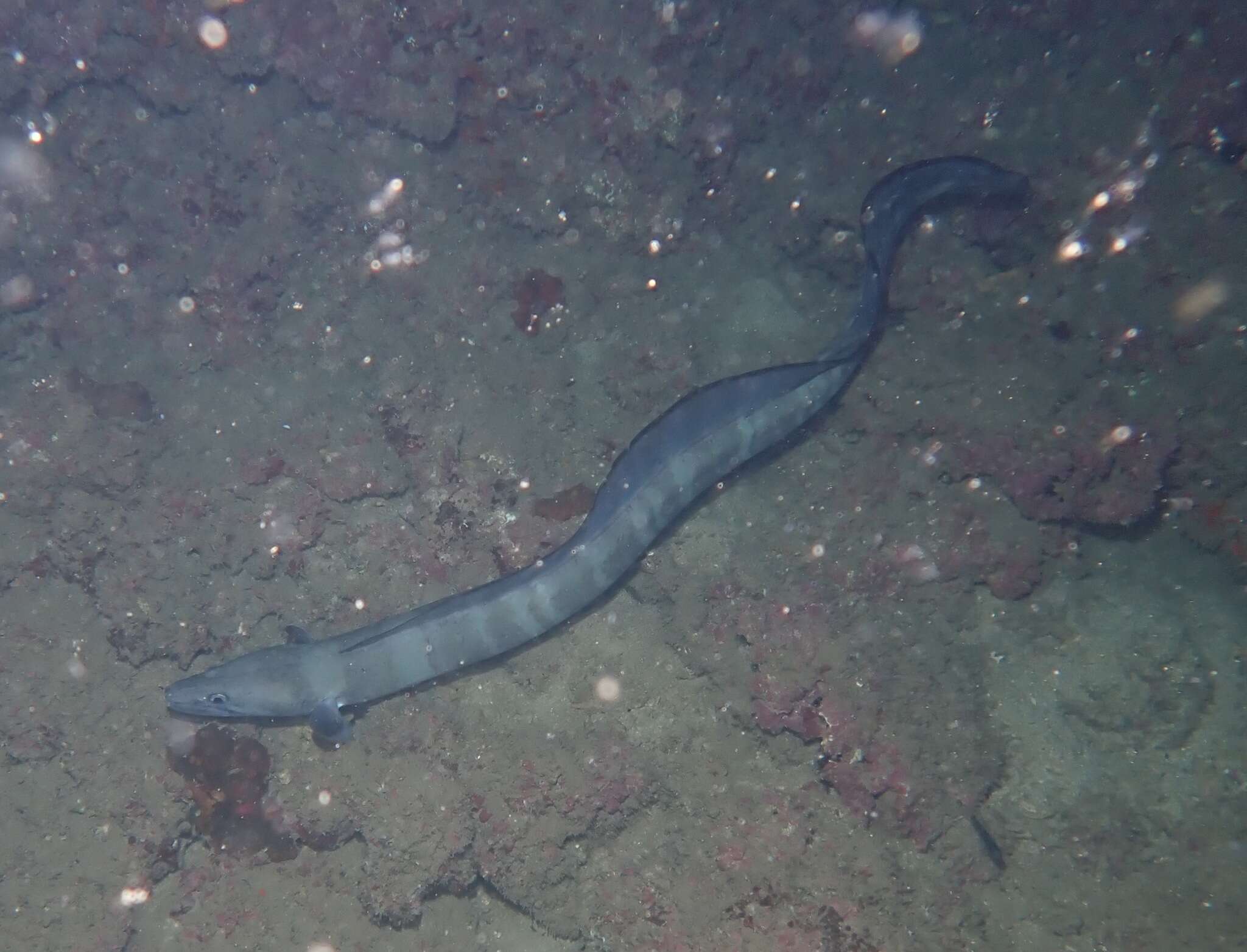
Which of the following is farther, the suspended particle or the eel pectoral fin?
the suspended particle

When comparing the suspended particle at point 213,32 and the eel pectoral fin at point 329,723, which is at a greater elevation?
the suspended particle at point 213,32

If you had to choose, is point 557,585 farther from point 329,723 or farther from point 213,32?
point 213,32

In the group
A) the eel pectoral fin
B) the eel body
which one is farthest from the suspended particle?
the eel pectoral fin

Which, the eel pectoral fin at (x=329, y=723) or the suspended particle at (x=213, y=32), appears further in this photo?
the suspended particle at (x=213, y=32)

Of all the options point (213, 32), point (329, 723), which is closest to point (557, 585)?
point (329, 723)

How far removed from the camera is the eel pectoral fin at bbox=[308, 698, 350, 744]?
18.1 ft

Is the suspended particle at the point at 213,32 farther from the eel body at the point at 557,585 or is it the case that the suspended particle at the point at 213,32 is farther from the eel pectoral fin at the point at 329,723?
the eel pectoral fin at the point at 329,723

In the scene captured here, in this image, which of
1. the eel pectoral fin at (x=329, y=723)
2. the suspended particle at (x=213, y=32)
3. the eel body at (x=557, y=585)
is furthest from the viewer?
the suspended particle at (x=213, y=32)

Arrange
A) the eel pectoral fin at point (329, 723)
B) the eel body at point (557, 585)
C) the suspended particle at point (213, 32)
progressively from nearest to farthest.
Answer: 1. the eel pectoral fin at point (329, 723)
2. the eel body at point (557, 585)
3. the suspended particle at point (213, 32)

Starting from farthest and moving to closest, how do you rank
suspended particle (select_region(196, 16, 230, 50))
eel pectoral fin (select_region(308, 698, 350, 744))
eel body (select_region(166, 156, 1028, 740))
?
suspended particle (select_region(196, 16, 230, 50))
eel body (select_region(166, 156, 1028, 740))
eel pectoral fin (select_region(308, 698, 350, 744))

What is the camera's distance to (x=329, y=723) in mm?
5523

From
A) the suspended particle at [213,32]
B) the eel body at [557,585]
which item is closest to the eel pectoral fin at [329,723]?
the eel body at [557,585]

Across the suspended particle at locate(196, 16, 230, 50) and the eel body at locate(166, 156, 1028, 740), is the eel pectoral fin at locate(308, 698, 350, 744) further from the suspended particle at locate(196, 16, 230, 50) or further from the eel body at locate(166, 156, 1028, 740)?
the suspended particle at locate(196, 16, 230, 50)

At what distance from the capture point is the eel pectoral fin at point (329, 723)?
18.1ft
